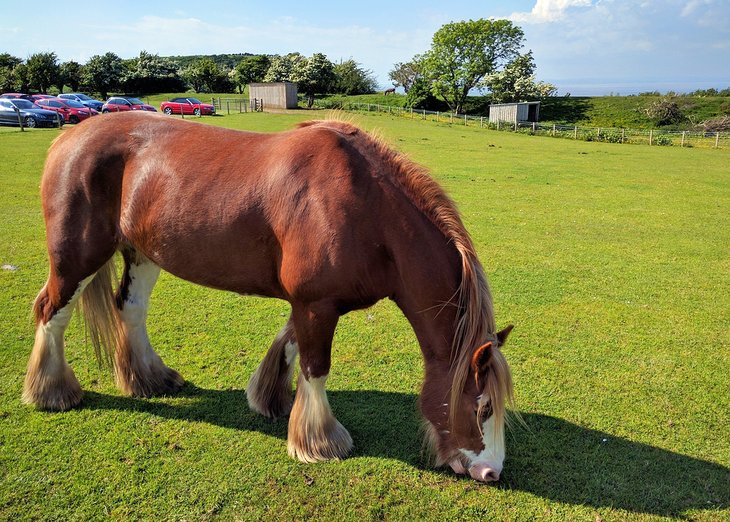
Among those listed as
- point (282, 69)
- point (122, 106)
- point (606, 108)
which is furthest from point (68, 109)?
point (606, 108)

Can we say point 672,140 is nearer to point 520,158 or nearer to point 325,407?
point 520,158

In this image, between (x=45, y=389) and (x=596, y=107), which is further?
(x=596, y=107)

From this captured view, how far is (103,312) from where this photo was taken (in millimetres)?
3910

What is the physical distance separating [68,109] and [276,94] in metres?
19.5

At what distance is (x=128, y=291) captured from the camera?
159 inches

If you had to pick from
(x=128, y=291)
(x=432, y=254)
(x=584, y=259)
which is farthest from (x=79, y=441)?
(x=584, y=259)

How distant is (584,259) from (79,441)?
7.02 meters

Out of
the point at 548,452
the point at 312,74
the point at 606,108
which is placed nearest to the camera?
the point at 548,452

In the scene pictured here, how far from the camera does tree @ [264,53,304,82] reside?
2170 inches

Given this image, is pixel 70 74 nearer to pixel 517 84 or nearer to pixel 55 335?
pixel 517 84

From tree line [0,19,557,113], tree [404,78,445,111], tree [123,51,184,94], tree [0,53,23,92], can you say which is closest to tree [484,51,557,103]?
tree line [0,19,557,113]

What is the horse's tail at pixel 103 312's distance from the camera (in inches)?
151

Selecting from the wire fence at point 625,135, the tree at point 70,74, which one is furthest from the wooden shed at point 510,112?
the tree at point 70,74

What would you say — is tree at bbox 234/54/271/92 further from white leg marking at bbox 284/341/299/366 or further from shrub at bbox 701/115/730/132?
white leg marking at bbox 284/341/299/366
